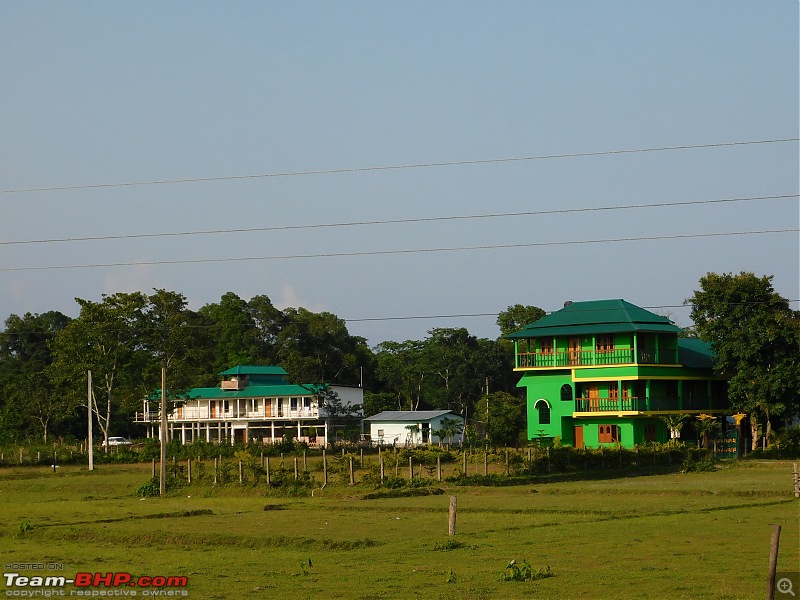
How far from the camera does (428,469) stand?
164ft

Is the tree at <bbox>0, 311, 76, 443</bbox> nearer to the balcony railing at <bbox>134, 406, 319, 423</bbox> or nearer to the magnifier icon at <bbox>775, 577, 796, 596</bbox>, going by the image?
the balcony railing at <bbox>134, 406, 319, 423</bbox>

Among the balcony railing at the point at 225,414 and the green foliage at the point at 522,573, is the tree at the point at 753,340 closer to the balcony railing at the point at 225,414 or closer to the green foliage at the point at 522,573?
the balcony railing at the point at 225,414

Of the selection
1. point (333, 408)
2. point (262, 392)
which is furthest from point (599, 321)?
point (262, 392)

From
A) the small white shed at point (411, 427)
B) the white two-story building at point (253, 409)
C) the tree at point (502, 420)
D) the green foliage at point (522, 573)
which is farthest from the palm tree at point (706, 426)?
the green foliage at point (522, 573)

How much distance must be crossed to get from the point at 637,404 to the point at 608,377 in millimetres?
2410


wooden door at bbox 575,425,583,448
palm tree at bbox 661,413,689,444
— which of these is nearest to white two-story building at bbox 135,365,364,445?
wooden door at bbox 575,425,583,448

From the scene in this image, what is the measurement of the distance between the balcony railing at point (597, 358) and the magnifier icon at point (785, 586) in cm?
4712

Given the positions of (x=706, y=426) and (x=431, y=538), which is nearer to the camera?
(x=431, y=538)

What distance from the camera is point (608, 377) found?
66.2 m

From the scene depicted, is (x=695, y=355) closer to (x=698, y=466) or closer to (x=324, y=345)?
(x=698, y=466)

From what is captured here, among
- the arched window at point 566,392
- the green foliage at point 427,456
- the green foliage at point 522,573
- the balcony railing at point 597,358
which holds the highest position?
the balcony railing at point 597,358

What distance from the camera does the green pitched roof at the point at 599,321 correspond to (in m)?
66.4

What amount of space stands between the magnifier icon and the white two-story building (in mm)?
70500

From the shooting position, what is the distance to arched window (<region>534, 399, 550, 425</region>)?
6931 cm
